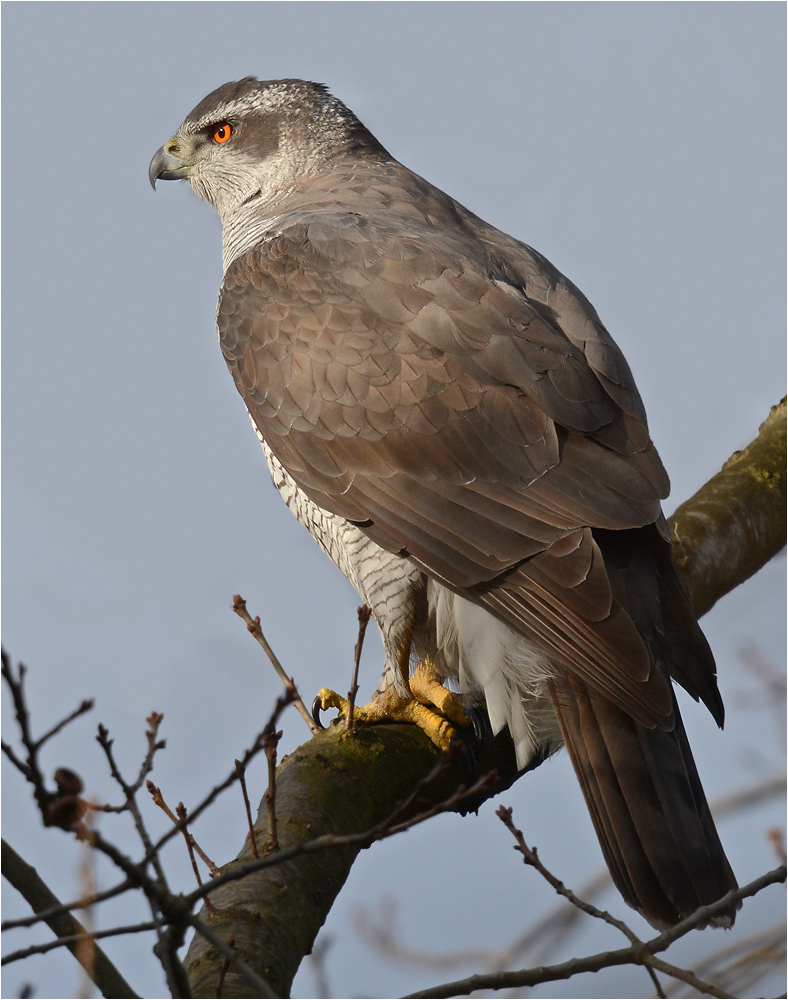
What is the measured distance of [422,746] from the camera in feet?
13.1

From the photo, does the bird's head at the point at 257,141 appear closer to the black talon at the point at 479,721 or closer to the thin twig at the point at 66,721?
the black talon at the point at 479,721

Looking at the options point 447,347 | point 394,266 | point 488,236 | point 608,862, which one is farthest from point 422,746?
point 488,236

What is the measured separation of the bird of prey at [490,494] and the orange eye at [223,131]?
4.63 feet

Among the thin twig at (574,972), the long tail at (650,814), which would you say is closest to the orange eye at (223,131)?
the long tail at (650,814)

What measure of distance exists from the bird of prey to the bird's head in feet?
3.31

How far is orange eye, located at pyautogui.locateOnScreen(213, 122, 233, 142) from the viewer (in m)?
5.85

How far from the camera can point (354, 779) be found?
361cm

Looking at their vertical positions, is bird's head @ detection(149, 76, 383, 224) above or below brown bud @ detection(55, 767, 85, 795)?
above

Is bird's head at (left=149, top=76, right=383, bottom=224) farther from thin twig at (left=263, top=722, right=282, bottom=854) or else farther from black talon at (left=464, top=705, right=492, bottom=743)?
thin twig at (left=263, top=722, right=282, bottom=854)

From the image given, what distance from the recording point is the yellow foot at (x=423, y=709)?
13.3 ft

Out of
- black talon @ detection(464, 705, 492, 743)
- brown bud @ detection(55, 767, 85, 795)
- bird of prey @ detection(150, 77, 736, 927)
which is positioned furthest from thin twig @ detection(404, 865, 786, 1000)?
black talon @ detection(464, 705, 492, 743)

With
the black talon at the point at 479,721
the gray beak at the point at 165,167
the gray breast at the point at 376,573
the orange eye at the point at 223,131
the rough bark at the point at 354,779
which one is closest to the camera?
the rough bark at the point at 354,779

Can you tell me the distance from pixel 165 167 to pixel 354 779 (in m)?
3.88

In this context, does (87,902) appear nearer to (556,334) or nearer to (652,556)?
(652,556)
